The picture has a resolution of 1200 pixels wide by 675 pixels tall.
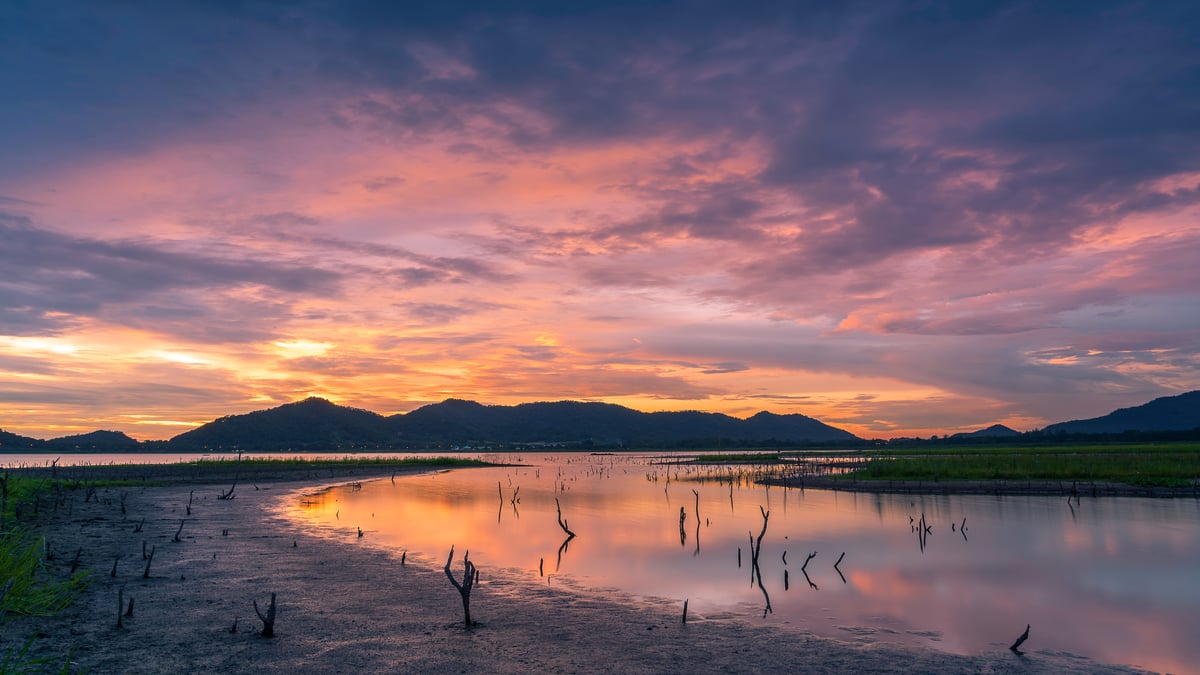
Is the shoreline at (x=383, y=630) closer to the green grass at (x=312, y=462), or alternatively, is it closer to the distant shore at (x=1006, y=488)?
the distant shore at (x=1006, y=488)

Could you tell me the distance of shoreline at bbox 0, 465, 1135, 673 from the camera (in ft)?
49.9

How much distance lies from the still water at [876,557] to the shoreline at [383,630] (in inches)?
80.4

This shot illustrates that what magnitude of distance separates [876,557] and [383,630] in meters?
24.5

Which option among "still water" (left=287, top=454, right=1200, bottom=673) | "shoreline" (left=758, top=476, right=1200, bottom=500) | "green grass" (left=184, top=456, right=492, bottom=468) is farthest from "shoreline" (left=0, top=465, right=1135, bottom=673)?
"green grass" (left=184, top=456, right=492, bottom=468)

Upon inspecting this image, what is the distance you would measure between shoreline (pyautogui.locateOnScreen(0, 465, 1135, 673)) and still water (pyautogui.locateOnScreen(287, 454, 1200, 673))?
6.70 ft

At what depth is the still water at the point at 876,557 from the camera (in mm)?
20766

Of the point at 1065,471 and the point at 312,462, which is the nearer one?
the point at 1065,471

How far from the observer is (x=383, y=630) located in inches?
699

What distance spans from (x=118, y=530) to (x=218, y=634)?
22959 millimetres

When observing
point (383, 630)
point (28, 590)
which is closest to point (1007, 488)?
point (383, 630)

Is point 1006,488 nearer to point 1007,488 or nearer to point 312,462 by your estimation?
Result: point 1007,488

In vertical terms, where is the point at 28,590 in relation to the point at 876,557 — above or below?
above

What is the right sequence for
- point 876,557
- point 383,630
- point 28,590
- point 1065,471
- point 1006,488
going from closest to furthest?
point 28,590, point 383,630, point 876,557, point 1006,488, point 1065,471

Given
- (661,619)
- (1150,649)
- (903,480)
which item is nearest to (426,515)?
(661,619)
